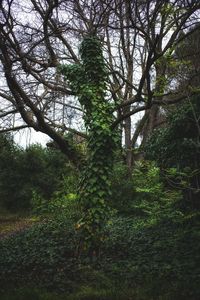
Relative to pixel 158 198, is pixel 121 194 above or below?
above

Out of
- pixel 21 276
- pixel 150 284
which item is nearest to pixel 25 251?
pixel 21 276

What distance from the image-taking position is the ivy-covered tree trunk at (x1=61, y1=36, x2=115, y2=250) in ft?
27.2

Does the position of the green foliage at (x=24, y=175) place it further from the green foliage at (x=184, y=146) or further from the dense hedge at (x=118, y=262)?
the green foliage at (x=184, y=146)

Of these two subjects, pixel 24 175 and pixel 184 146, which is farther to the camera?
pixel 24 175

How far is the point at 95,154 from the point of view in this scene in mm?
8422

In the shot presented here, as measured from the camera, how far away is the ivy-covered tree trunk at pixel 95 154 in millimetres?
8289

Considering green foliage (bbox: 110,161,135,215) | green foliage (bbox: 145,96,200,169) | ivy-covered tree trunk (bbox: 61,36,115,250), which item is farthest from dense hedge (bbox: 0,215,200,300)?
green foliage (bbox: 110,161,135,215)

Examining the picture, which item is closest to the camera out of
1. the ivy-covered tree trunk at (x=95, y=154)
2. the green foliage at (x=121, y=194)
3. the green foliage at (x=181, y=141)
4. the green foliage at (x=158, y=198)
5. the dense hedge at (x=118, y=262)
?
the dense hedge at (x=118, y=262)

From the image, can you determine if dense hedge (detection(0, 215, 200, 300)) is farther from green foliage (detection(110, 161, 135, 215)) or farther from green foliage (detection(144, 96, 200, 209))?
green foliage (detection(110, 161, 135, 215))

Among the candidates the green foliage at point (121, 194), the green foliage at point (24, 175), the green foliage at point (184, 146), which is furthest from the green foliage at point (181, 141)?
the green foliage at point (24, 175)

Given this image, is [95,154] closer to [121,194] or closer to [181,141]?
[181,141]

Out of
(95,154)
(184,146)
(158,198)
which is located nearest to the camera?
(184,146)

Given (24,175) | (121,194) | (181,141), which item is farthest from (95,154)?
(24,175)

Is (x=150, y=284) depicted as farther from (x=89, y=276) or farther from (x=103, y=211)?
(x=103, y=211)
